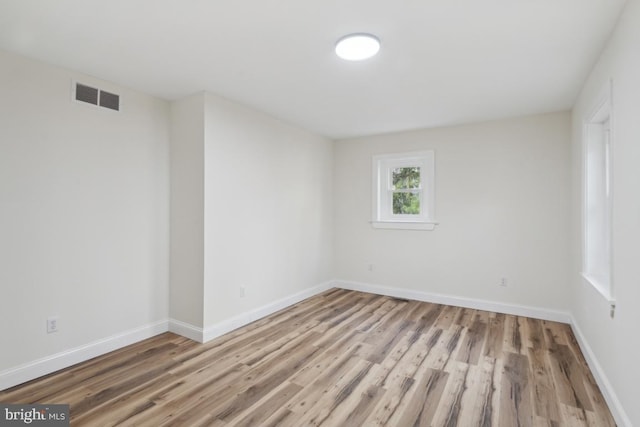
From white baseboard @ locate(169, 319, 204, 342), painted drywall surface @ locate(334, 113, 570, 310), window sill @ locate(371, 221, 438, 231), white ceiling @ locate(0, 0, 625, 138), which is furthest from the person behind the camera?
window sill @ locate(371, 221, 438, 231)

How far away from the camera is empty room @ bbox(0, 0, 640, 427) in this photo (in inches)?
78.7

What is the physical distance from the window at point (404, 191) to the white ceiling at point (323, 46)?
1314mm

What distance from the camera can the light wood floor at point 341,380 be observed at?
203 centimetres

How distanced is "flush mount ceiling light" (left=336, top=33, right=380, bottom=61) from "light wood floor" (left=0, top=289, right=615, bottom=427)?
7.96ft

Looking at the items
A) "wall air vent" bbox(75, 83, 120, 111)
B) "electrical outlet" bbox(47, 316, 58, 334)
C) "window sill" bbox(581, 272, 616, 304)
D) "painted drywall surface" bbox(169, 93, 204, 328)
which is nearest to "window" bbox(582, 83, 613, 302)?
"window sill" bbox(581, 272, 616, 304)

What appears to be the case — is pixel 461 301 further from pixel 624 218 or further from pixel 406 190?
pixel 624 218

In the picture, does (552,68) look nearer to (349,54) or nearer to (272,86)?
(349,54)

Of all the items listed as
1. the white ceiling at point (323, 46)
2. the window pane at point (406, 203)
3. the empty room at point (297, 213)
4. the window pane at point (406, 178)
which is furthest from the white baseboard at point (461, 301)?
the white ceiling at point (323, 46)

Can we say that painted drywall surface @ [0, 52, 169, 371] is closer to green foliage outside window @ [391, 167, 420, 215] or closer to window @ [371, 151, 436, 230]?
window @ [371, 151, 436, 230]

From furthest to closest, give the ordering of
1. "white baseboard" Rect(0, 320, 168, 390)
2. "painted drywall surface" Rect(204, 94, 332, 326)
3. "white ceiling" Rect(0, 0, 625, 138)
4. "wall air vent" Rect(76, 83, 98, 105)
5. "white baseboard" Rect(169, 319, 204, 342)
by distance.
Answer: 1. "painted drywall surface" Rect(204, 94, 332, 326)
2. "white baseboard" Rect(169, 319, 204, 342)
3. "wall air vent" Rect(76, 83, 98, 105)
4. "white baseboard" Rect(0, 320, 168, 390)
5. "white ceiling" Rect(0, 0, 625, 138)

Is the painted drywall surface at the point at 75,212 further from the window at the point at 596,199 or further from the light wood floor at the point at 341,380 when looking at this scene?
the window at the point at 596,199

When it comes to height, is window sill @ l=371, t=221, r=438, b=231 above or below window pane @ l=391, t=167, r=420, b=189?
below

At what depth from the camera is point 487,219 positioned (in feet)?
13.6

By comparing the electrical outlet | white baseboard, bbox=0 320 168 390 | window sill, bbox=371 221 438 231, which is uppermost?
window sill, bbox=371 221 438 231
